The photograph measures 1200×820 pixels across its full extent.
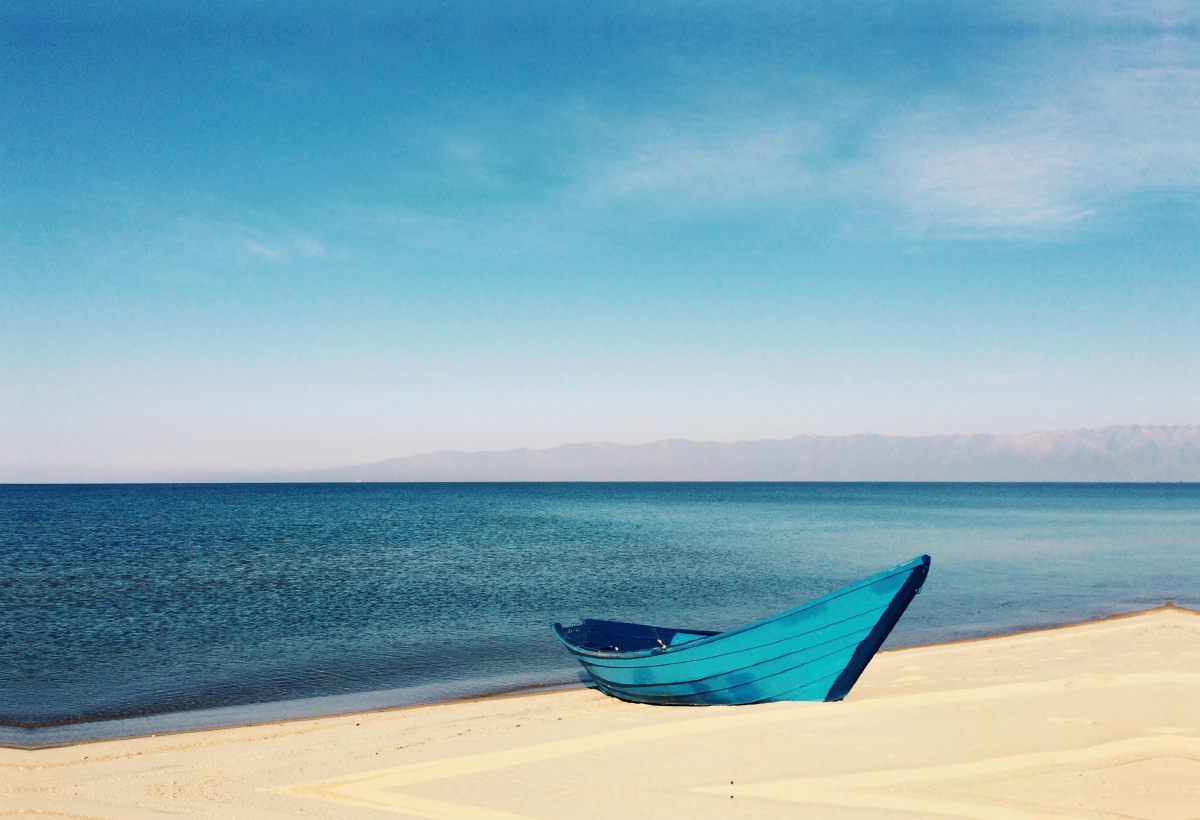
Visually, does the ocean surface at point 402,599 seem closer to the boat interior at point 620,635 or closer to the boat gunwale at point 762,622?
the boat interior at point 620,635

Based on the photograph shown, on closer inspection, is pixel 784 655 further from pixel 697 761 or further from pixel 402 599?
pixel 402 599

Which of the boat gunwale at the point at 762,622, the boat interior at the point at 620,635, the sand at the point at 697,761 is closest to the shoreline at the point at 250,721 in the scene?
the sand at the point at 697,761

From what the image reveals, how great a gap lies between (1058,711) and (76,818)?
44.7 feet

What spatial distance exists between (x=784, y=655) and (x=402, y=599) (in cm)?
1825

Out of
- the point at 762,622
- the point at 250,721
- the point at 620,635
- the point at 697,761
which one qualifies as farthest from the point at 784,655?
the point at 250,721

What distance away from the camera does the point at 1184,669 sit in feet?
45.7

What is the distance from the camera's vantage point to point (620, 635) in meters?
15.9

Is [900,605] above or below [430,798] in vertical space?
above

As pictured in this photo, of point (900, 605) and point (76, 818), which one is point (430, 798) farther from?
point (900, 605)

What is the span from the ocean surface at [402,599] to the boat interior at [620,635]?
3.67 feet

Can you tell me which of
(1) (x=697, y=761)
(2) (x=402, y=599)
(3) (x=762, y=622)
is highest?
(3) (x=762, y=622)

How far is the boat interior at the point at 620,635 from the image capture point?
50.3ft

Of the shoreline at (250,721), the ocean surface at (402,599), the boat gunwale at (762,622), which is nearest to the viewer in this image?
the boat gunwale at (762,622)

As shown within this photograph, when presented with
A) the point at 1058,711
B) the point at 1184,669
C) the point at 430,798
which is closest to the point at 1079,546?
the point at 1184,669
